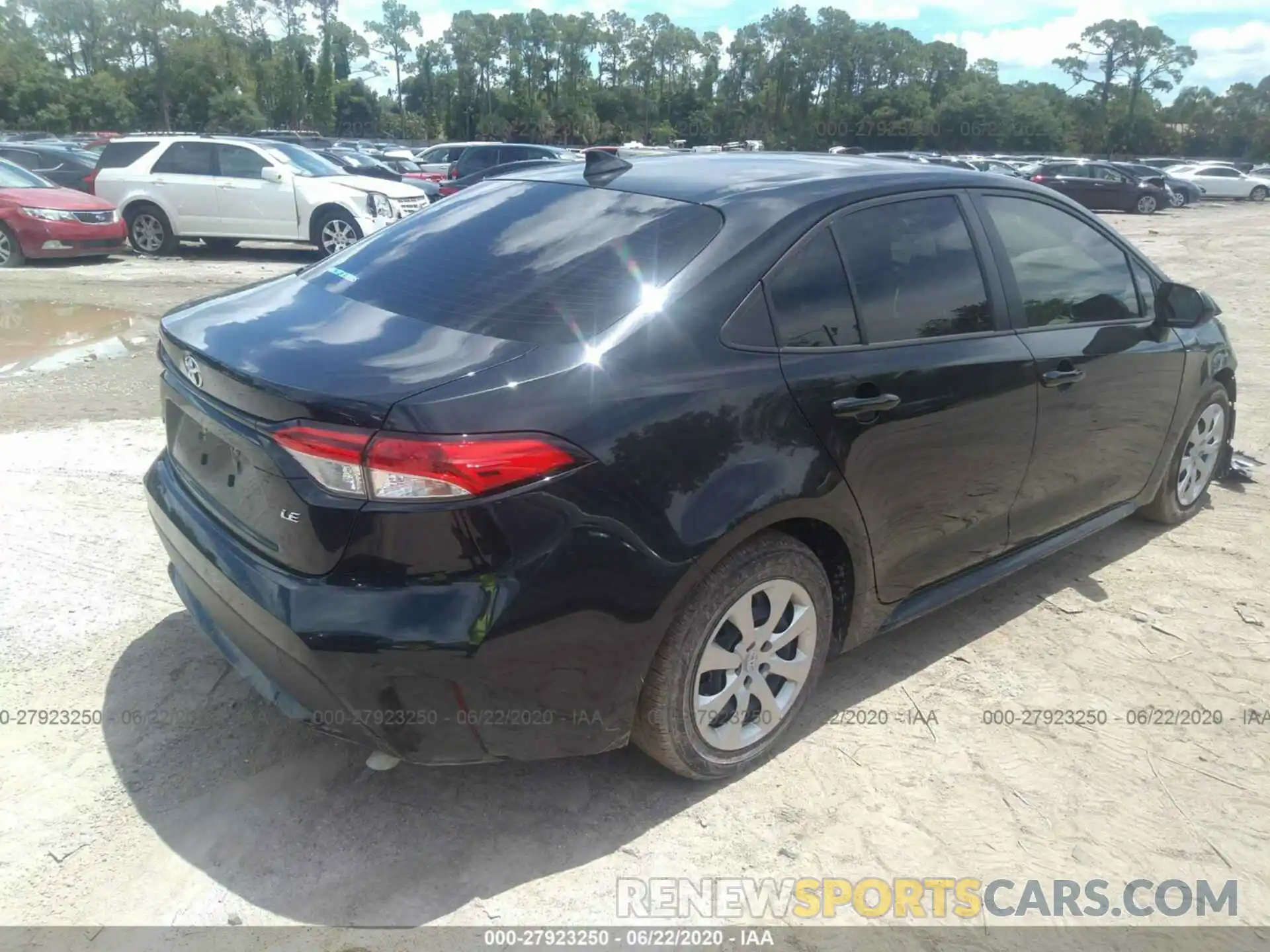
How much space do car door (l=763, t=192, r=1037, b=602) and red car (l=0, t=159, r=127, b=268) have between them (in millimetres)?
12305

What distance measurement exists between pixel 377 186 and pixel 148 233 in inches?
132

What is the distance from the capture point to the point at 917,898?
8.25 feet

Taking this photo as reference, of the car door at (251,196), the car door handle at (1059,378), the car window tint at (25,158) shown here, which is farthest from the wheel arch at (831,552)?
the car window tint at (25,158)

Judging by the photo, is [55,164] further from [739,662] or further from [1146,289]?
[739,662]

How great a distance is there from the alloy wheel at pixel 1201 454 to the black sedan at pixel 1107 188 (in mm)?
28753

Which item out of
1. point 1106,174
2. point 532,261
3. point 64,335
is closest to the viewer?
point 532,261

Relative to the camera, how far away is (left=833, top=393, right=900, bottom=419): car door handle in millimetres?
2814

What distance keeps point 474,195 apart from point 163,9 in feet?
304

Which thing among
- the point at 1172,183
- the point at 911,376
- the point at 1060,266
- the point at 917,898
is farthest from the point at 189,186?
the point at 1172,183

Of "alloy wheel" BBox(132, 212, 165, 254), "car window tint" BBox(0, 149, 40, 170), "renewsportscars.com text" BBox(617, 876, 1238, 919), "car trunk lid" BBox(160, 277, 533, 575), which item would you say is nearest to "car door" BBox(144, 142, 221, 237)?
"alloy wheel" BBox(132, 212, 165, 254)

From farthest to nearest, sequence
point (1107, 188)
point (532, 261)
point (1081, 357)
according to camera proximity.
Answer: point (1107, 188), point (1081, 357), point (532, 261)

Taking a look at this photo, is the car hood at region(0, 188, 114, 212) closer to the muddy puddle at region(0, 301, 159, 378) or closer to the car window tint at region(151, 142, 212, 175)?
the car window tint at region(151, 142, 212, 175)

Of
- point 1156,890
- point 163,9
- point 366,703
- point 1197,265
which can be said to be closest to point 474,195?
point 366,703

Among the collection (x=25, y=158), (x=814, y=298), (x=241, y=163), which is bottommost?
(x=814, y=298)
